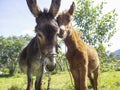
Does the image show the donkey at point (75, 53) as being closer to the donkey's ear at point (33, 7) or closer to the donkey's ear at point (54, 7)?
the donkey's ear at point (54, 7)

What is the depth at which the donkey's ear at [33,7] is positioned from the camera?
19.7 ft

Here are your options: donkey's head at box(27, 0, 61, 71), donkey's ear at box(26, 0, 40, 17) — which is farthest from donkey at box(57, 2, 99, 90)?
donkey's head at box(27, 0, 61, 71)

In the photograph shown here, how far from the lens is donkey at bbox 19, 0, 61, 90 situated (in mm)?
5426

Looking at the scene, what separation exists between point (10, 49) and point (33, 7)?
8914 cm

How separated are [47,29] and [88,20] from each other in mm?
10347

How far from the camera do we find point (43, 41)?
217 inches

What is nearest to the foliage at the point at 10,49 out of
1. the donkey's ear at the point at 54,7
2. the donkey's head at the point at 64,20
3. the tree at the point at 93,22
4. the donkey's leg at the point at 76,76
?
the tree at the point at 93,22

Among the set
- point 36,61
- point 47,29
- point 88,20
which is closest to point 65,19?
point 36,61

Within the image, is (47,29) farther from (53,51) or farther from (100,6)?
(100,6)

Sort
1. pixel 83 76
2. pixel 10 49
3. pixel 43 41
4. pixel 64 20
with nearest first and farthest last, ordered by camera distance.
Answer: pixel 43 41
pixel 64 20
pixel 83 76
pixel 10 49

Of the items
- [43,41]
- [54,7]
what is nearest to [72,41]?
[54,7]

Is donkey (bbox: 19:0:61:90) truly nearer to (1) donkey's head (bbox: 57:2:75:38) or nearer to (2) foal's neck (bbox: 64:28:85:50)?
(1) donkey's head (bbox: 57:2:75:38)

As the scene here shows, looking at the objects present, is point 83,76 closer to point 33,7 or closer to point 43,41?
point 43,41

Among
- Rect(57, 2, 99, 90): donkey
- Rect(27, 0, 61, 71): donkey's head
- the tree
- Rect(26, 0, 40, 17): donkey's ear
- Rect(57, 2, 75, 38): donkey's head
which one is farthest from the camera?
the tree
